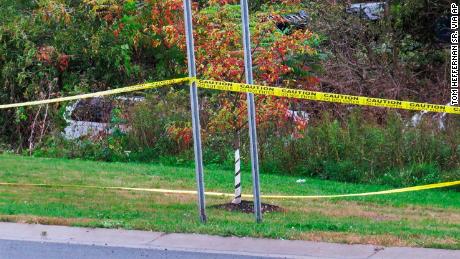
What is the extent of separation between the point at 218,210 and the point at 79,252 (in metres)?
2.34

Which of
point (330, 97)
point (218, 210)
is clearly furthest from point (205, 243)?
point (330, 97)

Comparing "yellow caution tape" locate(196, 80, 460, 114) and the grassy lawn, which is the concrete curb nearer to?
the grassy lawn

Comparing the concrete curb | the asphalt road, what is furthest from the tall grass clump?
the asphalt road

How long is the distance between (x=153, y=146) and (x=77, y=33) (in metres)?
3.87

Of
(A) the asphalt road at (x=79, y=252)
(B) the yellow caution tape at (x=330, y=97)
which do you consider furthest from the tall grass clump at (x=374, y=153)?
(A) the asphalt road at (x=79, y=252)

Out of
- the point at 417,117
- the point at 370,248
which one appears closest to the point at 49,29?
the point at 417,117

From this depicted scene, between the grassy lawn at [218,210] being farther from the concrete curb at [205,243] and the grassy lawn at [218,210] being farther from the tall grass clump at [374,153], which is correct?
the tall grass clump at [374,153]

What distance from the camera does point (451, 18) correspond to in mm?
20266

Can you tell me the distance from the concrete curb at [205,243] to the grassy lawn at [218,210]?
0.18 meters

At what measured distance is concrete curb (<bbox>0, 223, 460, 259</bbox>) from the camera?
7.88 metres

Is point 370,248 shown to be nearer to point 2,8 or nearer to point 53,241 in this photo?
point 53,241

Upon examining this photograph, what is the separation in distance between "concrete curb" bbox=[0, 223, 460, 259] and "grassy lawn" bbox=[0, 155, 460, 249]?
6.9 inches

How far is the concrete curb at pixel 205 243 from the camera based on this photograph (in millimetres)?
7875

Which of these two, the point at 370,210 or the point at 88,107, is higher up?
the point at 88,107
